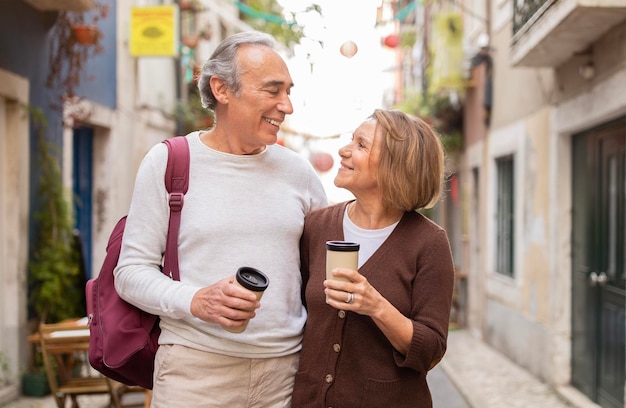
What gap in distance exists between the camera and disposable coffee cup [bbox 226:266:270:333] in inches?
82.7

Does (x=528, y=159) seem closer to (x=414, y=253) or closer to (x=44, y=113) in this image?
(x=44, y=113)

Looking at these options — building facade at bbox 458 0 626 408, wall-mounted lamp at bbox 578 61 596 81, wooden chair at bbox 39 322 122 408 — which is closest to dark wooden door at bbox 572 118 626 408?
building facade at bbox 458 0 626 408

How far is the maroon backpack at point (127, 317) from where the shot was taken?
2426 millimetres

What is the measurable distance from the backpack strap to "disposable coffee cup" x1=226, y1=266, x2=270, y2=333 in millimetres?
365

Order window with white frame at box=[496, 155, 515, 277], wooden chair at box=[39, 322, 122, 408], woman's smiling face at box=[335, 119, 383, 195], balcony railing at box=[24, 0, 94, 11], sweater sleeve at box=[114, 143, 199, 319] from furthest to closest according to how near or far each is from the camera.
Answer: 1. window with white frame at box=[496, 155, 515, 277]
2. balcony railing at box=[24, 0, 94, 11]
3. wooden chair at box=[39, 322, 122, 408]
4. woman's smiling face at box=[335, 119, 383, 195]
5. sweater sleeve at box=[114, 143, 199, 319]

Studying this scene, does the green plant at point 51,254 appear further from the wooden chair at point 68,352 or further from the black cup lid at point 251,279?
the black cup lid at point 251,279

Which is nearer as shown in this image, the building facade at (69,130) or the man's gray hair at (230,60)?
the man's gray hair at (230,60)

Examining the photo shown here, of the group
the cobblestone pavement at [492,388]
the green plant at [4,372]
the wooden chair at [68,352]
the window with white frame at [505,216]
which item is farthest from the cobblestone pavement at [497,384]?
the green plant at [4,372]

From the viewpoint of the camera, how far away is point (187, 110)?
1223 cm

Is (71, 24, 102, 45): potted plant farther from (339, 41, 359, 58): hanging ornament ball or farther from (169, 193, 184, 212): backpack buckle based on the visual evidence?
(169, 193, 184, 212): backpack buckle

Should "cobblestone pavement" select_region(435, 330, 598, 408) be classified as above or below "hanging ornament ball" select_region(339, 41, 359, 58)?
below

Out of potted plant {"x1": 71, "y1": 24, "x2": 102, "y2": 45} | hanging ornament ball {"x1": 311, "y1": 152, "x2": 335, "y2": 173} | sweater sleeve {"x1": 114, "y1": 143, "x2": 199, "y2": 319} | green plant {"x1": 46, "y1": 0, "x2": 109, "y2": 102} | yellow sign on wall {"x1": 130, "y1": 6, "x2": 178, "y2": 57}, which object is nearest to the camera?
sweater sleeve {"x1": 114, "y1": 143, "x2": 199, "y2": 319}

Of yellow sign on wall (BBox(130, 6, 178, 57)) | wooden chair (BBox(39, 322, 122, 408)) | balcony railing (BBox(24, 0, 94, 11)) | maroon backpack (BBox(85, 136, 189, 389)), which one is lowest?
wooden chair (BBox(39, 322, 122, 408))

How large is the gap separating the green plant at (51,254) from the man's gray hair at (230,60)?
482 cm
